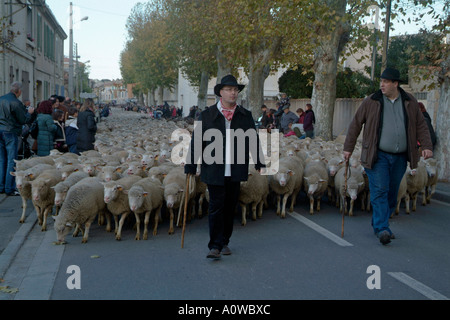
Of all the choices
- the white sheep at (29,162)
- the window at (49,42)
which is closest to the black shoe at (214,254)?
the white sheep at (29,162)

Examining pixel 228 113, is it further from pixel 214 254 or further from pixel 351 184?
pixel 351 184

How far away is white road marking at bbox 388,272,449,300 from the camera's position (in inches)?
191

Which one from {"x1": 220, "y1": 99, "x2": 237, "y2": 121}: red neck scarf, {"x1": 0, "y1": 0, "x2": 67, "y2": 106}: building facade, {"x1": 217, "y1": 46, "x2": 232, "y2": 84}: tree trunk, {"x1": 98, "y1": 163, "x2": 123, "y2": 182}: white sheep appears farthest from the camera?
{"x1": 217, "y1": 46, "x2": 232, "y2": 84}: tree trunk

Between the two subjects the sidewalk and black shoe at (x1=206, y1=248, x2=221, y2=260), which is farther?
the sidewalk

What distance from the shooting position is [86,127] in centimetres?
1250

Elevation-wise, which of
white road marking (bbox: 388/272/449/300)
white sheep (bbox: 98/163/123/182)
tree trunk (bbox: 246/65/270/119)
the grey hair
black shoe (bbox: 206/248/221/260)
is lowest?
white road marking (bbox: 388/272/449/300)

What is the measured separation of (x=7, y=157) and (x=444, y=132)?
31.9 ft

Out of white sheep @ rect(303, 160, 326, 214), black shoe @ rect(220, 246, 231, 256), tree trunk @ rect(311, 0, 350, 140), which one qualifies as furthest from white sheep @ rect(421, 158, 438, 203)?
tree trunk @ rect(311, 0, 350, 140)

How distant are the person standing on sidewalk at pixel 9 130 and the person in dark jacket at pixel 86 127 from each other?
80.3 inches

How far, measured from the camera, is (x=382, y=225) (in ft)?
22.3

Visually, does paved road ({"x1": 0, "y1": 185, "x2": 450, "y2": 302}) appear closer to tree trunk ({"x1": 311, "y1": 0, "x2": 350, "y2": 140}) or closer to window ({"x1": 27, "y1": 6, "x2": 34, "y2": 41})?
tree trunk ({"x1": 311, "y1": 0, "x2": 350, "y2": 140})

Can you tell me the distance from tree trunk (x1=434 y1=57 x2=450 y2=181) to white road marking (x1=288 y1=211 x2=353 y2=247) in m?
5.37

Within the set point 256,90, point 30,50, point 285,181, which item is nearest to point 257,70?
point 256,90
